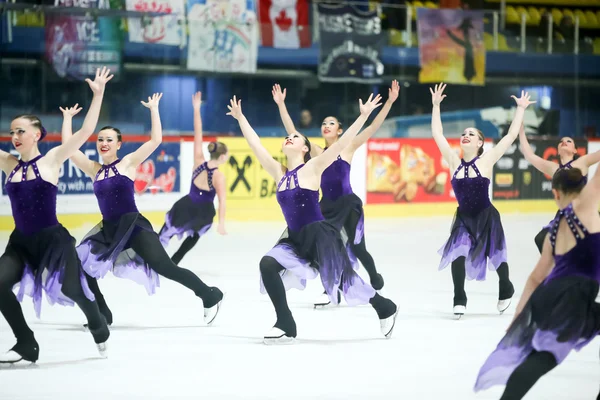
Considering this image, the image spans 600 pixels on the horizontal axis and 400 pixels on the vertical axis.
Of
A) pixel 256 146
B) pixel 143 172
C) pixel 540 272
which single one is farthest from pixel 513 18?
pixel 540 272

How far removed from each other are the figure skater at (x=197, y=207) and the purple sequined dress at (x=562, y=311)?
196 inches

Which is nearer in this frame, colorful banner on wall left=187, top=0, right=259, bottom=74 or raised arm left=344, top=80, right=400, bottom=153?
raised arm left=344, top=80, right=400, bottom=153

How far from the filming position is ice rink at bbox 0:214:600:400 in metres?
4.55

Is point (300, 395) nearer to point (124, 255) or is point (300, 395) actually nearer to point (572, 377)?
point (572, 377)

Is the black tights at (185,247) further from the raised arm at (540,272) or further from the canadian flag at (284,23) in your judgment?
the canadian flag at (284,23)

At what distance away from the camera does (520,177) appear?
51.9 ft

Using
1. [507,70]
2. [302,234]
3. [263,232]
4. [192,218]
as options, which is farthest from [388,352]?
[507,70]

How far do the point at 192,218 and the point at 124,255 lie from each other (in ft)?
8.02

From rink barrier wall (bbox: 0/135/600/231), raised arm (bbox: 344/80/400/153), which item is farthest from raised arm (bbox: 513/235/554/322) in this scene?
rink barrier wall (bbox: 0/135/600/231)

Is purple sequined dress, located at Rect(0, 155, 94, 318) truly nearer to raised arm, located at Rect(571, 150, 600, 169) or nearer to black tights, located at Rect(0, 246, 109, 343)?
black tights, located at Rect(0, 246, 109, 343)

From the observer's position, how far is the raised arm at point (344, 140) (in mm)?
5616

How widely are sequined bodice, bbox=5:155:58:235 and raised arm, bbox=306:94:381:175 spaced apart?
1650 millimetres

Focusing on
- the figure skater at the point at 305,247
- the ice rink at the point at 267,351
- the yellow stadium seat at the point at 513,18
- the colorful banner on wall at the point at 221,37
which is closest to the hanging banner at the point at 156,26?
the colorful banner on wall at the point at 221,37

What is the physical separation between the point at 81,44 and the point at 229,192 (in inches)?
115
